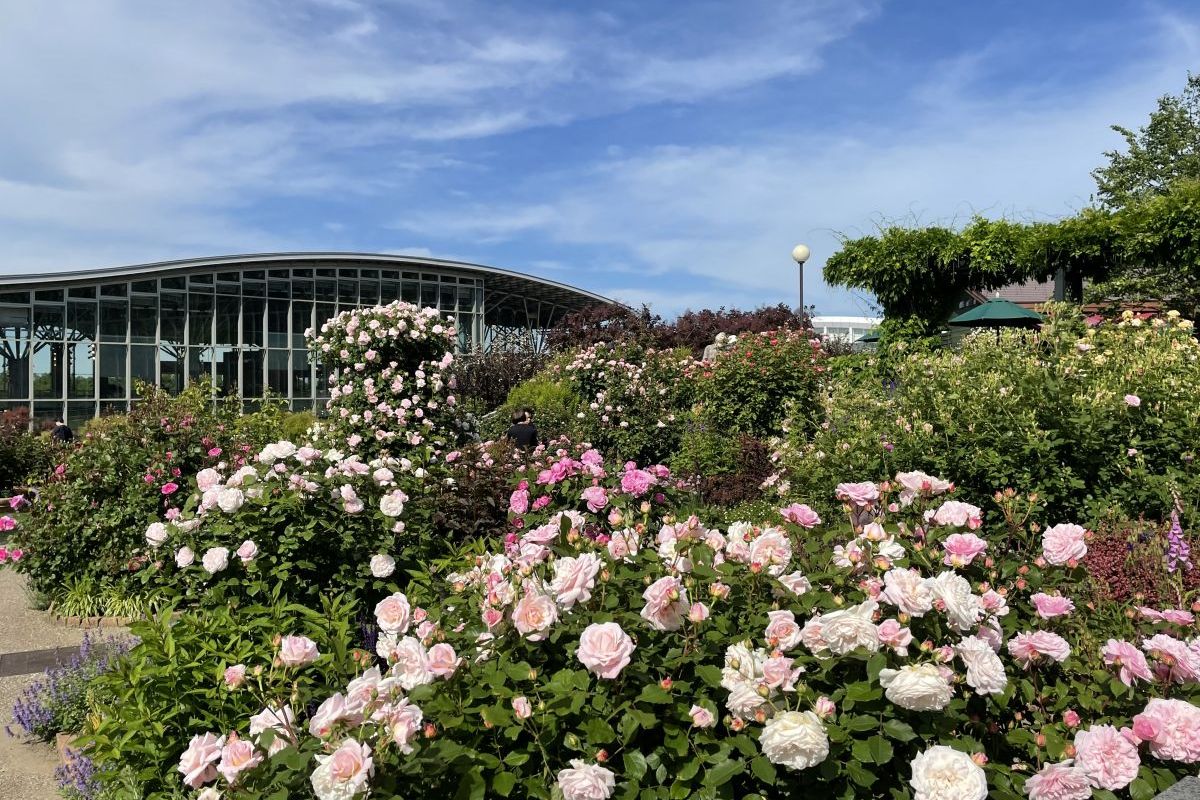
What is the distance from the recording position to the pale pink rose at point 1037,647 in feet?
6.41

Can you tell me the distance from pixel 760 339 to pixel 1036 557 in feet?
28.3

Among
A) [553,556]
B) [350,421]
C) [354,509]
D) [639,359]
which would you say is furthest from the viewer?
[639,359]

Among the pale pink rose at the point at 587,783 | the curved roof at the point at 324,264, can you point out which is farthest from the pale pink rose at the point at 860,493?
the curved roof at the point at 324,264

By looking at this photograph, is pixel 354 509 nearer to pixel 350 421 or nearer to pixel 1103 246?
pixel 350 421

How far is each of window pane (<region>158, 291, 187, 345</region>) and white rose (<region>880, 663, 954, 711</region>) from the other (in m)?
24.9

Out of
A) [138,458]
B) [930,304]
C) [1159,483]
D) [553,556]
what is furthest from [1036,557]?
[930,304]

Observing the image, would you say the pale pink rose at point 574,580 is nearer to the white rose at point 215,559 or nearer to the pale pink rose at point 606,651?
the pale pink rose at point 606,651

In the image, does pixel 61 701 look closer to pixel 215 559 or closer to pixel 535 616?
pixel 215 559

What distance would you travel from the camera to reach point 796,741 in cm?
156

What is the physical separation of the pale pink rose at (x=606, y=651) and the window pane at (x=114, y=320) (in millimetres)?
24134

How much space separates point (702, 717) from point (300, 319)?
84.1 feet

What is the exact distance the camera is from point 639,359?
13.0 metres

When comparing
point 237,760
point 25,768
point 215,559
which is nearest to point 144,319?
point 25,768

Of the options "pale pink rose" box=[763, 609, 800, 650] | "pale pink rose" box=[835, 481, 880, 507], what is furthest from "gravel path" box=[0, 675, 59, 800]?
"pale pink rose" box=[835, 481, 880, 507]
